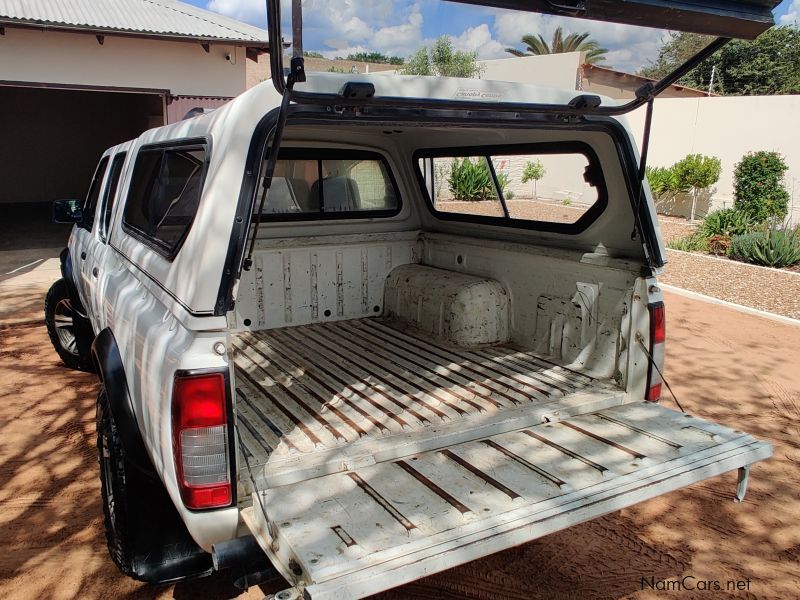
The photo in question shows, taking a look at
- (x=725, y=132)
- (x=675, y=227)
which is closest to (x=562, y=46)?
(x=675, y=227)

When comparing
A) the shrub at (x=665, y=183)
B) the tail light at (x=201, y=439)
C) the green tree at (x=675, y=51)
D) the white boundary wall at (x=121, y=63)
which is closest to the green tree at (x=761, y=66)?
the shrub at (x=665, y=183)

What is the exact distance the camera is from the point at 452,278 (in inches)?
178

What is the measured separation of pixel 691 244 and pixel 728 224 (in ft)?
2.59

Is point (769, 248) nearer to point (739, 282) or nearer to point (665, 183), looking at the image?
point (739, 282)

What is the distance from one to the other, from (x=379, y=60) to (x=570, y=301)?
6.65ft

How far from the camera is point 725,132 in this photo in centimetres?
1561

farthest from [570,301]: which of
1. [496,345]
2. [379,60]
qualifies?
[379,60]

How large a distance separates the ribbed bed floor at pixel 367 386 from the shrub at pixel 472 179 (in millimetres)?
1160

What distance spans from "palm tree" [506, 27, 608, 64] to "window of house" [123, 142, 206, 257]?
128 centimetres

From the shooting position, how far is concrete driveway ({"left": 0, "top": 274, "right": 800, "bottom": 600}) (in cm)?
294

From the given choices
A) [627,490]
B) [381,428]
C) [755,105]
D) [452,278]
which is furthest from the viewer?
[755,105]

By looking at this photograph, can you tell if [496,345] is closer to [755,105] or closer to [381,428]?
[381,428]

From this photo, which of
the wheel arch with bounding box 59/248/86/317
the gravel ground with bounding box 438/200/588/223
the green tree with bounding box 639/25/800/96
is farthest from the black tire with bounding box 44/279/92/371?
the green tree with bounding box 639/25/800/96

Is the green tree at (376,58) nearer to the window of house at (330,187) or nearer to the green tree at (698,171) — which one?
the window of house at (330,187)
